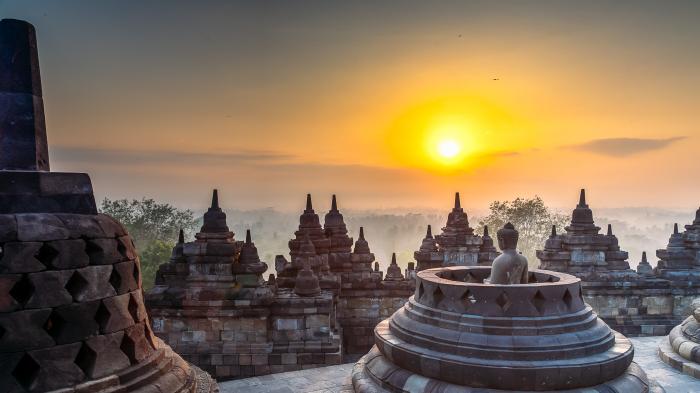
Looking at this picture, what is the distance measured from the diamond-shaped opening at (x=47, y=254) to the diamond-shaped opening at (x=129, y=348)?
3.51ft

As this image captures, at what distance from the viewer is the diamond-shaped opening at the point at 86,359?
4.60m

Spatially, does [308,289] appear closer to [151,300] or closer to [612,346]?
[151,300]

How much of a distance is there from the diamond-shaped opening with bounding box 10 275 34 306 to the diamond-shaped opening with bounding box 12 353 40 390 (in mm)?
479

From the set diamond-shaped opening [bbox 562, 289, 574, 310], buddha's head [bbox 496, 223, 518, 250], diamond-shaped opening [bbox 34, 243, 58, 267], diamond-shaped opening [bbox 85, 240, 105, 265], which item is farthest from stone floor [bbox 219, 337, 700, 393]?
diamond-shaped opening [bbox 34, 243, 58, 267]

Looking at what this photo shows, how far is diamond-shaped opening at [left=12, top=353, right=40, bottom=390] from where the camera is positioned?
13.9 ft

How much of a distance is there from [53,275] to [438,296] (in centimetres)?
469

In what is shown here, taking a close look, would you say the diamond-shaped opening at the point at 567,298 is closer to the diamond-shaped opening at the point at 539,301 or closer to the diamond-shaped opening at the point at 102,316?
the diamond-shaped opening at the point at 539,301

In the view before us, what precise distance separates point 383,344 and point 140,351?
3360mm

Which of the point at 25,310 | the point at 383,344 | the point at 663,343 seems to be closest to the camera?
the point at 25,310

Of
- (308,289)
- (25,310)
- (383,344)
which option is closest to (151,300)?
(308,289)

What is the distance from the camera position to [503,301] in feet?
21.0

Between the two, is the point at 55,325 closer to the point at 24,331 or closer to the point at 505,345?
the point at 24,331

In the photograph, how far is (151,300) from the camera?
1184 centimetres

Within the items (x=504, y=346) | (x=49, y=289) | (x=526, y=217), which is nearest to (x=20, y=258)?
(x=49, y=289)
